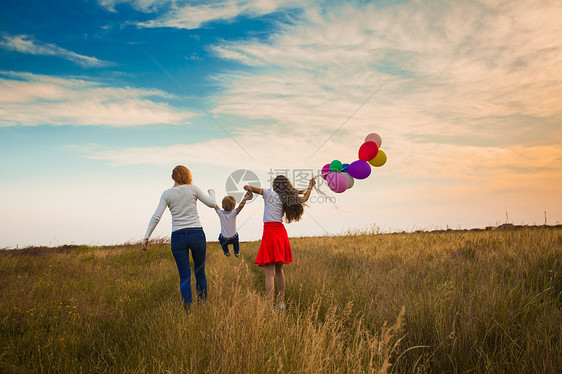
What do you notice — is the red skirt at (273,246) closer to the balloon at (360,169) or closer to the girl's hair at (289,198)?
the girl's hair at (289,198)

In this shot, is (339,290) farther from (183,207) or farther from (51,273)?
(51,273)

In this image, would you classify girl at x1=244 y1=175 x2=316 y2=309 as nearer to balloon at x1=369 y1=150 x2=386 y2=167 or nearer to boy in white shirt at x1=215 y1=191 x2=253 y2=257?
balloon at x1=369 y1=150 x2=386 y2=167

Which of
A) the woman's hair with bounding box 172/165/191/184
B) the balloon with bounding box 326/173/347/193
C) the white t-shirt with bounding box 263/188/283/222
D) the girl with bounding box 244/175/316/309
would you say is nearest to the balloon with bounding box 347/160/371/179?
the balloon with bounding box 326/173/347/193

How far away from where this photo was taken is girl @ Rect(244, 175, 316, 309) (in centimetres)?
524

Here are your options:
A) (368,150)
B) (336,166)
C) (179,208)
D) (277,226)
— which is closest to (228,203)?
(336,166)

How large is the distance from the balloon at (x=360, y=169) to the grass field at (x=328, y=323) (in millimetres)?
2034

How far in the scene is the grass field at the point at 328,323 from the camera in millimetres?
2518

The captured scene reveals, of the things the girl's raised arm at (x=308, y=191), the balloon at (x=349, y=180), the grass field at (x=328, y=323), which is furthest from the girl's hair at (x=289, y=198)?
the balloon at (x=349, y=180)

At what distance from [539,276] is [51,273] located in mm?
11397

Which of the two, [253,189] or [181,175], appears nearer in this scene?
[181,175]

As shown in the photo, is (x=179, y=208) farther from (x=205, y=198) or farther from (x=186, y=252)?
(x=186, y=252)

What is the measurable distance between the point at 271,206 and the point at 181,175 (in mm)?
1723

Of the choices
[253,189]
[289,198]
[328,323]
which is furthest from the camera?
[289,198]

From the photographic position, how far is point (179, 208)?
5.05 m
